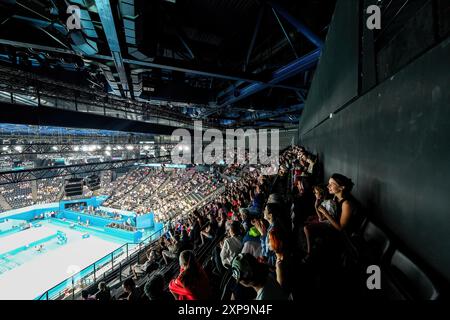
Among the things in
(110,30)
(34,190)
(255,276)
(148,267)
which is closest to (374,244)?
(255,276)

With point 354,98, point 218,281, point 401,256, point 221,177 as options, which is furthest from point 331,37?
point 221,177

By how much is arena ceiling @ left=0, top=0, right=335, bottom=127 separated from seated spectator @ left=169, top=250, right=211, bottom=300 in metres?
3.03

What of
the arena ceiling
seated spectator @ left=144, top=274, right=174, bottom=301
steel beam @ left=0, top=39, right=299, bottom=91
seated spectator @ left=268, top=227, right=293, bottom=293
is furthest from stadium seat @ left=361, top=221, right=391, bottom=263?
steel beam @ left=0, top=39, right=299, bottom=91

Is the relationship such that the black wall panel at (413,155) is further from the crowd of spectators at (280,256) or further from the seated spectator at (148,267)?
the seated spectator at (148,267)

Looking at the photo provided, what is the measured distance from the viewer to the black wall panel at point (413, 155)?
115cm

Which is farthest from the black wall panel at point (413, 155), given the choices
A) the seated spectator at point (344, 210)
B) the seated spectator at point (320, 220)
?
the seated spectator at point (320, 220)

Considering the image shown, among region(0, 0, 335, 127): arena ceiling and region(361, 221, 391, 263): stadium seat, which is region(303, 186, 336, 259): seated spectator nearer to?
region(361, 221, 391, 263): stadium seat

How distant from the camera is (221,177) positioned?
19.5 meters

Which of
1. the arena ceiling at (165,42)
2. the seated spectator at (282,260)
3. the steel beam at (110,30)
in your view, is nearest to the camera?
the seated spectator at (282,260)

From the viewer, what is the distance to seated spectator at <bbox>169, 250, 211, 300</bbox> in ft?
6.09

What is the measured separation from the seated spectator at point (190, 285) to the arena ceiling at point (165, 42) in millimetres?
3031

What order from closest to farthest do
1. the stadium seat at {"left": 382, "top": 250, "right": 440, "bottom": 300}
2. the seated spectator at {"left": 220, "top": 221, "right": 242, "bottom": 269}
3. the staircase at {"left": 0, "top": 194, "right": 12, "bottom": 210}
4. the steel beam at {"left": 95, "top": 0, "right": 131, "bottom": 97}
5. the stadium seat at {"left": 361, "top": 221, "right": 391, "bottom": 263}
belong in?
the stadium seat at {"left": 382, "top": 250, "right": 440, "bottom": 300}, the stadium seat at {"left": 361, "top": 221, "right": 391, "bottom": 263}, the steel beam at {"left": 95, "top": 0, "right": 131, "bottom": 97}, the seated spectator at {"left": 220, "top": 221, "right": 242, "bottom": 269}, the staircase at {"left": 0, "top": 194, "right": 12, "bottom": 210}

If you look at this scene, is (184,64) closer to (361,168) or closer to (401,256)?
(361,168)
